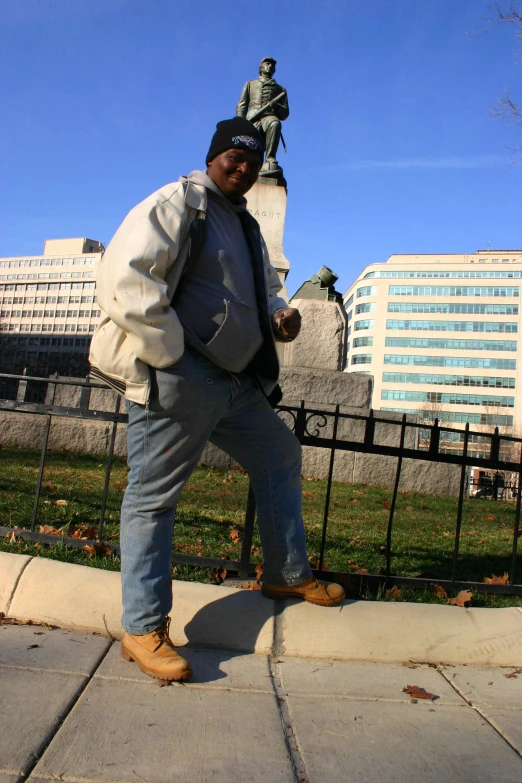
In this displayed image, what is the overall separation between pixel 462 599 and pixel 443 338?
95868 mm

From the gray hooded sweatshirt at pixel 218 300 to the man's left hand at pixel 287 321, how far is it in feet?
0.39

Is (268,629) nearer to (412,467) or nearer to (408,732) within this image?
(408,732)

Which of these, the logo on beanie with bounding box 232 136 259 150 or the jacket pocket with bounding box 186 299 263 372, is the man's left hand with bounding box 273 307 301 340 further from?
the logo on beanie with bounding box 232 136 259 150

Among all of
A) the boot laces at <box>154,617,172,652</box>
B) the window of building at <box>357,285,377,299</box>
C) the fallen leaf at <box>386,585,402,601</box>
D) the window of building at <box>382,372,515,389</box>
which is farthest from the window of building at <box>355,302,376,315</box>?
the boot laces at <box>154,617,172,652</box>

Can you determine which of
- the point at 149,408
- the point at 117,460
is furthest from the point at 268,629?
the point at 117,460

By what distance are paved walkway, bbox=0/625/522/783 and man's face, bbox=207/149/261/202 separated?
1.86m

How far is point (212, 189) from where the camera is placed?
256 cm

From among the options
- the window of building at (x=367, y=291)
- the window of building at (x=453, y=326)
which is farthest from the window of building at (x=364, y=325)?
the window of building at (x=367, y=291)

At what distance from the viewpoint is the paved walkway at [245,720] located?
1716mm

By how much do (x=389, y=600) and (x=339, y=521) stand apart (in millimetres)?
2493

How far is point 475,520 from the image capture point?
691 cm

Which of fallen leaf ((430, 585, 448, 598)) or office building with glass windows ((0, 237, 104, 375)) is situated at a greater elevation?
office building with glass windows ((0, 237, 104, 375))

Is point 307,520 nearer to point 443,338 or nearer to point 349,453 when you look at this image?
point 349,453

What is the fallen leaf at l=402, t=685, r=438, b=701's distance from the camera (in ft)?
7.63
